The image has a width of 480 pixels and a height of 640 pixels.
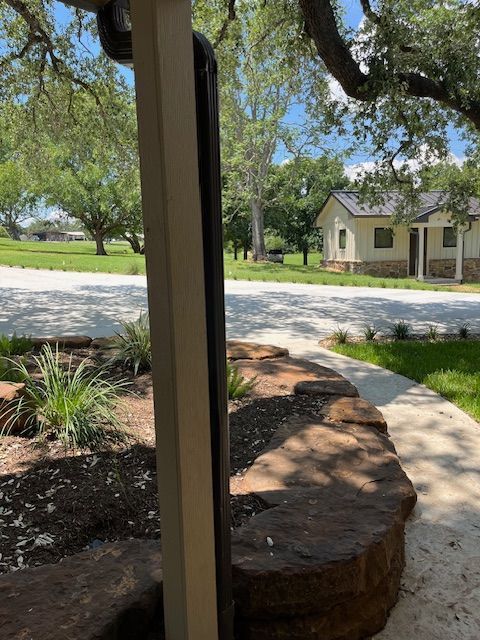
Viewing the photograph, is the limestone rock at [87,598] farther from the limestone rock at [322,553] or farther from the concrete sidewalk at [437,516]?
the concrete sidewalk at [437,516]

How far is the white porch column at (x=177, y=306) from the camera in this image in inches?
44.7

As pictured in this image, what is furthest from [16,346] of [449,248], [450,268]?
[449,248]

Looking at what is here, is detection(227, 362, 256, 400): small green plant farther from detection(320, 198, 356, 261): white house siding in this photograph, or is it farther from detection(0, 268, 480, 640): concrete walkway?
detection(320, 198, 356, 261): white house siding

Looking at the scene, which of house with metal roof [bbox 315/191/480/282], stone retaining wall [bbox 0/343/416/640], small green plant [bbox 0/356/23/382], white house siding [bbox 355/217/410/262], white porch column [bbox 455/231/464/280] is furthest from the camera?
house with metal roof [bbox 315/191/480/282]

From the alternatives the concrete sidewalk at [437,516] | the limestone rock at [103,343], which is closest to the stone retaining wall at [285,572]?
the concrete sidewalk at [437,516]

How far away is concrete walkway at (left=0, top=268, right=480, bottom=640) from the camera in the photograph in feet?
6.25

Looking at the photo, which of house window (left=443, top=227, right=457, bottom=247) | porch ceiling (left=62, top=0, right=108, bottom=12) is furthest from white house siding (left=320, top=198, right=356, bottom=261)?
porch ceiling (left=62, top=0, right=108, bottom=12)

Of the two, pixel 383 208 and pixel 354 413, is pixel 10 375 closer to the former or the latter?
pixel 354 413

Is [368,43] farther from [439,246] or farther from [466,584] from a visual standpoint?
[439,246]

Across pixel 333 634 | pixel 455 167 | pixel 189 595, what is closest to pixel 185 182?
pixel 189 595

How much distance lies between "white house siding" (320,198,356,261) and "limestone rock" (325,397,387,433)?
726 inches

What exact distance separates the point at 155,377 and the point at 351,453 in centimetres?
139

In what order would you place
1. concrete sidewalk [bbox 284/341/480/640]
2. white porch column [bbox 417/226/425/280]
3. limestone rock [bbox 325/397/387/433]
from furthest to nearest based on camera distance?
white porch column [bbox 417/226/425/280] → limestone rock [bbox 325/397/387/433] → concrete sidewalk [bbox 284/341/480/640]

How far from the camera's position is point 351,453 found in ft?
7.70
